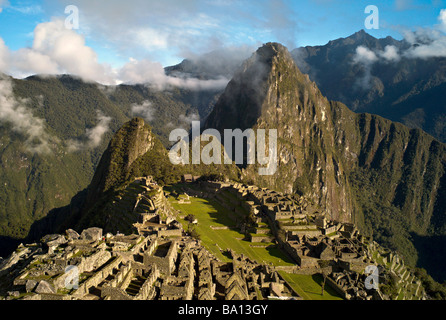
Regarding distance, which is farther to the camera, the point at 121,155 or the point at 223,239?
the point at 121,155

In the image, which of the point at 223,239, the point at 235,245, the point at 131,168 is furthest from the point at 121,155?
the point at 235,245

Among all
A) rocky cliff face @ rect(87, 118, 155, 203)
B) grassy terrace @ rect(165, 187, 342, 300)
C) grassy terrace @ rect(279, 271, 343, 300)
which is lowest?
grassy terrace @ rect(279, 271, 343, 300)

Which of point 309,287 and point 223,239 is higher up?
point 223,239

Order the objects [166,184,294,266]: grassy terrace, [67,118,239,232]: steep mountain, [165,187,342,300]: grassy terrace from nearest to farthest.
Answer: [165,187,342,300]: grassy terrace, [166,184,294,266]: grassy terrace, [67,118,239,232]: steep mountain

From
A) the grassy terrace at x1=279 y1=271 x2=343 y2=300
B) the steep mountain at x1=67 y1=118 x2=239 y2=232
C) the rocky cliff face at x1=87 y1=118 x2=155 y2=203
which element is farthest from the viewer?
the rocky cliff face at x1=87 y1=118 x2=155 y2=203

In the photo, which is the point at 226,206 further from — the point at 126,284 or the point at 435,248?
the point at 435,248

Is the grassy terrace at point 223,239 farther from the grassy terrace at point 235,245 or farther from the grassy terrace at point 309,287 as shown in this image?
the grassy terrace at point 309,287

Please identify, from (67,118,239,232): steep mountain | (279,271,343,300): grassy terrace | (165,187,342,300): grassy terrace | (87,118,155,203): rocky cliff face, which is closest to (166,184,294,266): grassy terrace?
(165,187,342,300): grassy terrace

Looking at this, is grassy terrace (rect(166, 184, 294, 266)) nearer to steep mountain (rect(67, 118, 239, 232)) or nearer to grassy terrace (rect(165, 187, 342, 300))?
grassy terrace (rect(165, 187, 342, 300))

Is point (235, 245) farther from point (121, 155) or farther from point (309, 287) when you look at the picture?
point (121, 155)

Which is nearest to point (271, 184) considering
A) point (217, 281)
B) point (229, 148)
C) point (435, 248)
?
point (229, 148)

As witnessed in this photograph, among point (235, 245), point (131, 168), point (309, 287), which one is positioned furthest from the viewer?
point (131, 168)
